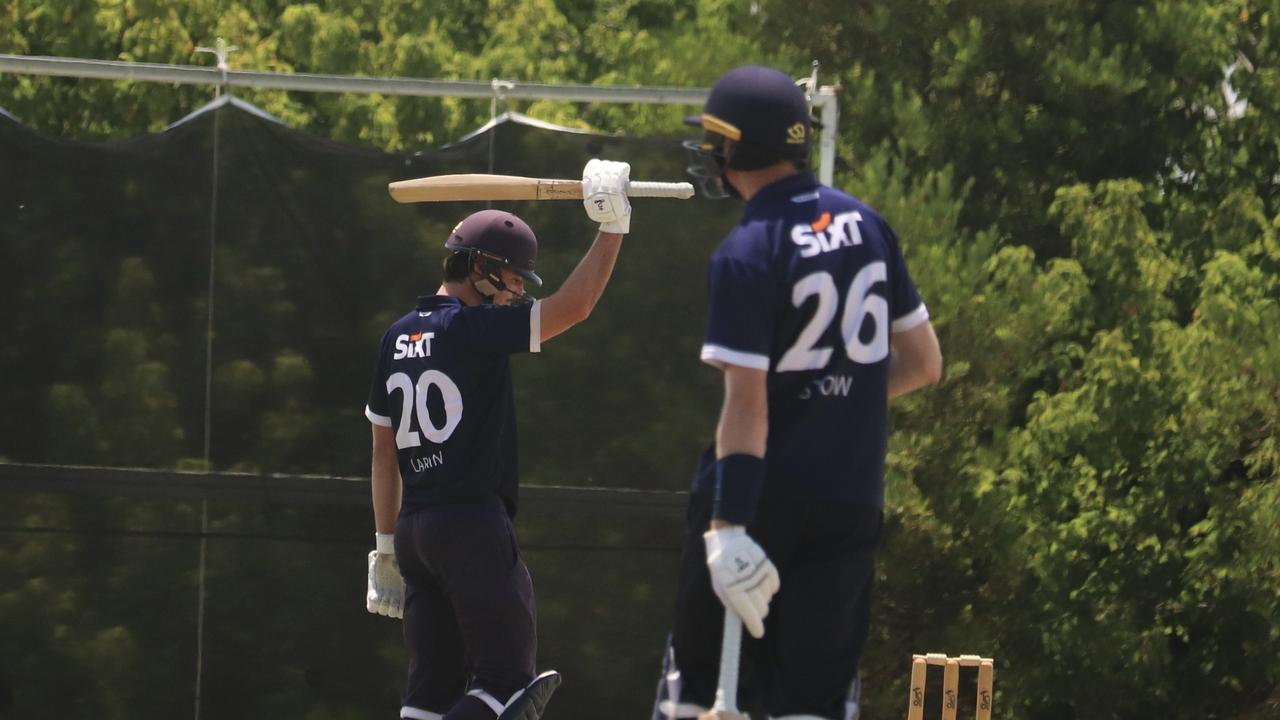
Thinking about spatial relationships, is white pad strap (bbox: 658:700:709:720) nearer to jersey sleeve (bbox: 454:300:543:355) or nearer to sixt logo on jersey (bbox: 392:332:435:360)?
jersey sleeve (bbox: 454:300:543:355)

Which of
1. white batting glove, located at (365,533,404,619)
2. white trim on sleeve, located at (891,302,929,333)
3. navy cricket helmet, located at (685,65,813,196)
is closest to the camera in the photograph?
navy cricket helmet, located at (685,65,813,196)

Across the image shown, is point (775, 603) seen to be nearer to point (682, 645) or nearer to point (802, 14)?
point (682, 645)

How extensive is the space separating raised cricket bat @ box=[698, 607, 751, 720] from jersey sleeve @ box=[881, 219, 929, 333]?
0.76 meters

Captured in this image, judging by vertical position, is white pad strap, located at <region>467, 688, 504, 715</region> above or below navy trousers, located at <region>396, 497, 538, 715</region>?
below

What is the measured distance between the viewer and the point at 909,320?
3.62m

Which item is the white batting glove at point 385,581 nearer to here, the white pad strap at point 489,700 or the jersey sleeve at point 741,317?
the white pad strap at point 489,700

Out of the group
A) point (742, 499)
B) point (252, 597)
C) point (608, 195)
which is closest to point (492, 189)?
point (608, 195)

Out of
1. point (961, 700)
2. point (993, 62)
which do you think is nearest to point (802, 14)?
point (993, 62)

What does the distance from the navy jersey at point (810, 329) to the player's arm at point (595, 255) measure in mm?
1218

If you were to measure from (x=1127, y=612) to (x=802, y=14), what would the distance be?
4251 mm

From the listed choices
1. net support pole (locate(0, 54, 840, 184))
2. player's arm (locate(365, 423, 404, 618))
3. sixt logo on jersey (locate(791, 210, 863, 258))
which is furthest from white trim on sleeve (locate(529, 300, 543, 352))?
net support pole (locate(0, 54, 840, 184))

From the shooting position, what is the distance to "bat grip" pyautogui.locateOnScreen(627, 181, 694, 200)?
184 inches

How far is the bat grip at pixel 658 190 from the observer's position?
468cm

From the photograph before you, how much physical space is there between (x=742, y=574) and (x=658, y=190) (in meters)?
1.79
